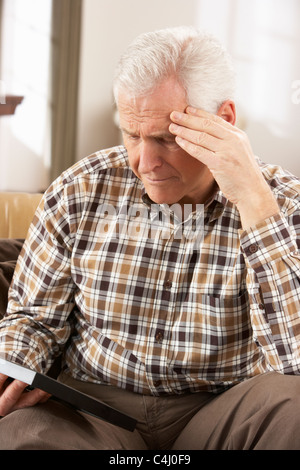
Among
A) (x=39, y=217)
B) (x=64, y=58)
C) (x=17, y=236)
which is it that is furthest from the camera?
(x=64, y=58)

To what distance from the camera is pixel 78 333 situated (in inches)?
54.8

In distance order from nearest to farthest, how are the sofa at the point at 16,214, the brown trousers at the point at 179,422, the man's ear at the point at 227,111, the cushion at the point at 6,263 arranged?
the brown trousers at the point at 179,422 < the man's ear at the point at 227,111 < the cushion at the point at 6,263 < the sofa at the point at 16,214

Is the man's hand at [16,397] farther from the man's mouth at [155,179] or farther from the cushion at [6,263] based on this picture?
the man's mouth at [155,179]

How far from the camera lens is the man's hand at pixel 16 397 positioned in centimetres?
119

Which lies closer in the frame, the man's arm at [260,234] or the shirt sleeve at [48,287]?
the man's arm at [260,234]

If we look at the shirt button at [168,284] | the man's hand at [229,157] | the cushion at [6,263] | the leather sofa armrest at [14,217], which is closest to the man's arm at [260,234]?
the man's hand at [229,157]

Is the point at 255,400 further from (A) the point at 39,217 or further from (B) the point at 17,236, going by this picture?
(B) the point at 17,236

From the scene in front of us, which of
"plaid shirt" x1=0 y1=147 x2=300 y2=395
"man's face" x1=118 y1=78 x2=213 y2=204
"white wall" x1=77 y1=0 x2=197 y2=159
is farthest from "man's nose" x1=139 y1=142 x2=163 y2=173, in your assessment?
"white wall" x1=77 y1=0 x2=197 y2=159

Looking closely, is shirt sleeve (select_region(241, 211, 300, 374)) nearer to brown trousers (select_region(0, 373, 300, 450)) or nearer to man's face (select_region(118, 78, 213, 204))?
brown trousers (select_region(0, 373, 300, 450))

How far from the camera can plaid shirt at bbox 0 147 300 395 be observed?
4.16 feet

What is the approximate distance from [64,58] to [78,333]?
3460mm

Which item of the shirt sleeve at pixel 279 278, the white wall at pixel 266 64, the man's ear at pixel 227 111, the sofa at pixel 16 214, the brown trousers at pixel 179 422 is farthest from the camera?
the white wall at pixel 266 64

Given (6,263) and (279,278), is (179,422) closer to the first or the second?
(279,278)

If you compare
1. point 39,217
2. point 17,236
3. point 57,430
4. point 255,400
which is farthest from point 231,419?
point 17,236
